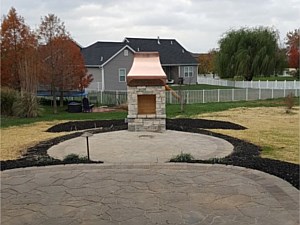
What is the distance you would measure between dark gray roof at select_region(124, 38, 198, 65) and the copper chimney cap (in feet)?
86.0

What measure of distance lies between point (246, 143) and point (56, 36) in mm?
13606

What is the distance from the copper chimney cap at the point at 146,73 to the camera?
1089 cm

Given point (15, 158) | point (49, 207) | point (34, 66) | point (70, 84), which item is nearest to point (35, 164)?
point (15, 158)

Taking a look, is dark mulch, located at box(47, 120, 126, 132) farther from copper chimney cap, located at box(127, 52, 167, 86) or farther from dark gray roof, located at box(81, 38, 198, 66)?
dark gray roof, located at box(81, 38, 198, 66)

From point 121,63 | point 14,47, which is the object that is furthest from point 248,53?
point 14,47

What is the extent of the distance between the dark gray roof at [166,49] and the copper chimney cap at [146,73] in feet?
86.0

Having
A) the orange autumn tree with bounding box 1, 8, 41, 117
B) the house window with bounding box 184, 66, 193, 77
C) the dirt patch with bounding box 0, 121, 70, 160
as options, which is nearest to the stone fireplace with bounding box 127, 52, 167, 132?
the dirt patch with bounding box 0, 121, 70, 160

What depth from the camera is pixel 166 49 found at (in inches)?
1617

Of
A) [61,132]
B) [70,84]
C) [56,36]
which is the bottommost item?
[61,132]

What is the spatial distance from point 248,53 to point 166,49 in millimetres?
9927

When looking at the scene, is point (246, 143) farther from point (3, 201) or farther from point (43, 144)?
point (3, 201)

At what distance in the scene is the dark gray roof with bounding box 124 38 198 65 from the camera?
39.5 metres

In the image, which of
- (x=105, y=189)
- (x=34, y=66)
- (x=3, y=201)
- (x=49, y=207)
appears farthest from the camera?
(x=34, y=66)

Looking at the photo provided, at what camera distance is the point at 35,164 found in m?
6.54
